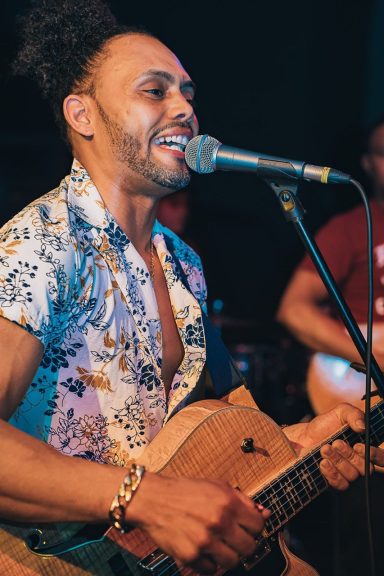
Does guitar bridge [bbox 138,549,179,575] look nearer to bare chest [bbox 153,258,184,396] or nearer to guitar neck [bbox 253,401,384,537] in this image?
guitar neck [bbox 253,401,384,537]

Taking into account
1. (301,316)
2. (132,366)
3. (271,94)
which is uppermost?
(271,94)

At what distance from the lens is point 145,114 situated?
9.61 feet

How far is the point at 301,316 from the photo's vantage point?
15.6ft

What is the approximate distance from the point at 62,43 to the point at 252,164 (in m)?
1.32

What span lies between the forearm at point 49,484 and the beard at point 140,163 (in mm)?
1261

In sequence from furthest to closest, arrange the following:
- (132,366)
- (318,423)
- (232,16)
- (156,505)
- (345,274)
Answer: (232,16)
(345,274)
(318,423)
(132,366)
(156,505)

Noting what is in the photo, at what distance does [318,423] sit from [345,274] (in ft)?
6.71

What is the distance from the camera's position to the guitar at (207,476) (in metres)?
2.18

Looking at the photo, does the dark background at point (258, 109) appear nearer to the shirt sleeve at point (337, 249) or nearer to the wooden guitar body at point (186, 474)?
the shirt sleeve at point (337, 249)

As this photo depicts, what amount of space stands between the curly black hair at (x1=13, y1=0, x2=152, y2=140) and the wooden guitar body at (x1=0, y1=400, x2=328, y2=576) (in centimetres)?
153

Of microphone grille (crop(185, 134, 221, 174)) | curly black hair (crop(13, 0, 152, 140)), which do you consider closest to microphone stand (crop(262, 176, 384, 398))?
microphone grille (crop(185, 134, 221, 174))

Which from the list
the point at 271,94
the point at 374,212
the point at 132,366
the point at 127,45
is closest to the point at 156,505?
the point at 132,366

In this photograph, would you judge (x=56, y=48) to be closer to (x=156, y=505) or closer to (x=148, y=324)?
(x=148, y=324)

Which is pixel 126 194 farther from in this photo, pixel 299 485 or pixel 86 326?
pixel 299 485
